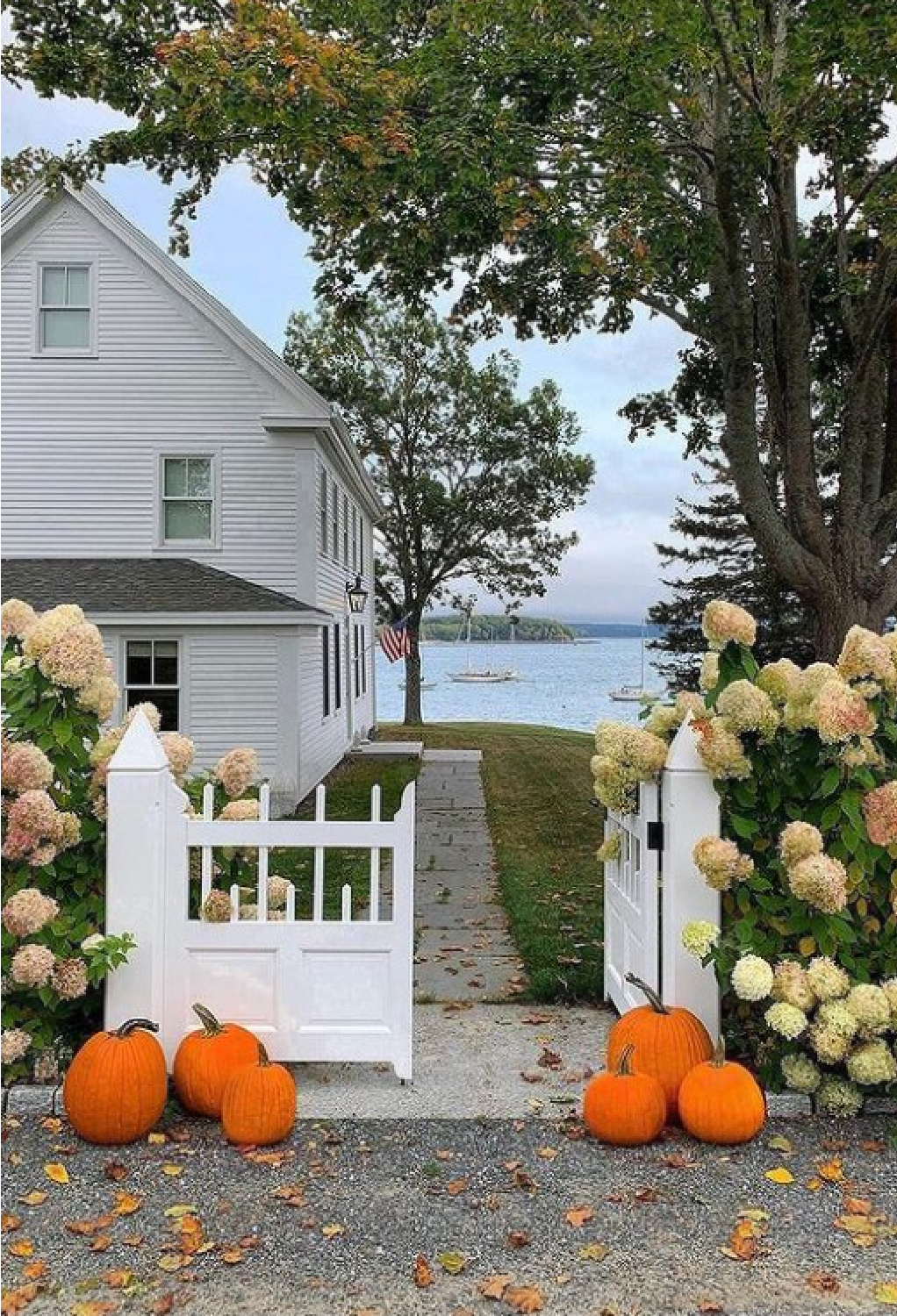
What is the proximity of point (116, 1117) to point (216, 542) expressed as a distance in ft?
38.0

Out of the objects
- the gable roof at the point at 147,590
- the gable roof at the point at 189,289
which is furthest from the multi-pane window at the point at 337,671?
the gable roof at the point at 189,289

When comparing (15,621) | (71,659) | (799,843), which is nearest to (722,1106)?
(799,843)

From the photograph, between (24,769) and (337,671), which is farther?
(337,671)

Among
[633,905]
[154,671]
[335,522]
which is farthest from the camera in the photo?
[335,522]

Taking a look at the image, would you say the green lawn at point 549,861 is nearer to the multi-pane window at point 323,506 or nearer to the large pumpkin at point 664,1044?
the large pumpkin at point 664,1044

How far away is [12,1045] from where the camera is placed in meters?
4.24

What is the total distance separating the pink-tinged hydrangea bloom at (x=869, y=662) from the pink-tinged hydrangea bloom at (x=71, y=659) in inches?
123

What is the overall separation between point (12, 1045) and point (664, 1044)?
262 centimetres

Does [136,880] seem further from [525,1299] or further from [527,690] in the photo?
[527,690]

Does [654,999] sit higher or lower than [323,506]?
lower

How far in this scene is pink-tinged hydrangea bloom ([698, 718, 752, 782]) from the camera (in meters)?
4.26

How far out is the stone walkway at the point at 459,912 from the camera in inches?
239

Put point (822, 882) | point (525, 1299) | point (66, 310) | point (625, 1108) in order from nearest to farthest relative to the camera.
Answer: point (525, 1299) → point (625, 1108) → point (822, 882) → point (66, 310)

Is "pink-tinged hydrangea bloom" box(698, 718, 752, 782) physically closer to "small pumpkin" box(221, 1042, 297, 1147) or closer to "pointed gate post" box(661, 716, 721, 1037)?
"pointed gate post" box(661, 716, 721, 1037)
